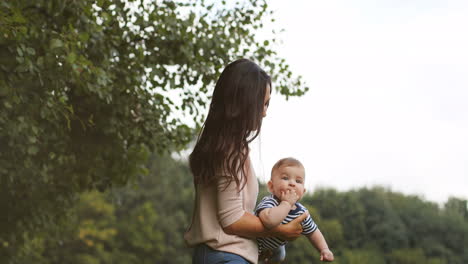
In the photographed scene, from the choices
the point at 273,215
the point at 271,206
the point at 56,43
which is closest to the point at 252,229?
the point at 273,215

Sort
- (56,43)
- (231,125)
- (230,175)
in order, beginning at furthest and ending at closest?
(56,43) < (231,125) < (230,175)

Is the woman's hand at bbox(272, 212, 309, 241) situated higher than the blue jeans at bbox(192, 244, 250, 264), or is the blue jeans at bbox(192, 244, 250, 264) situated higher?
the woman's hand at bbox(272, 212, 309, 241)

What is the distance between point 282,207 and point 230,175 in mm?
297

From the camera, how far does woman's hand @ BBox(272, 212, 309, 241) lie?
2.95 metres

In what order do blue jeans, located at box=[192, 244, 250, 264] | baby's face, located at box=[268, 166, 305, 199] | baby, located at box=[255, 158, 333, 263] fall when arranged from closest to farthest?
1. blue jeans, located at box=[192, 244, 250, 264]
2. baby, located at box=[255, 158, 333, 263]
3. baby's face, located at box=[268, 166, 305, 199]

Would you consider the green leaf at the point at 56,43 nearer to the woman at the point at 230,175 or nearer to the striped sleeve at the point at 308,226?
the woman at the point at 230,175

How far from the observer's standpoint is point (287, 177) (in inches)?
128

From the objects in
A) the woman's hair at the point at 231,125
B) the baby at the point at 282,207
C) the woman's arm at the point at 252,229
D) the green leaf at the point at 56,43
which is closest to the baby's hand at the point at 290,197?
the baby at the point at 282,207

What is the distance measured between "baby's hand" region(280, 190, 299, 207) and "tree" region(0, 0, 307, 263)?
3279 mm

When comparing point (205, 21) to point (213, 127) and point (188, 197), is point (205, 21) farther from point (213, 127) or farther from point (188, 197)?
point (188, 197)

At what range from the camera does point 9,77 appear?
5.86 meters

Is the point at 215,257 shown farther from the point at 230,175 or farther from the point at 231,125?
the point at 231,125

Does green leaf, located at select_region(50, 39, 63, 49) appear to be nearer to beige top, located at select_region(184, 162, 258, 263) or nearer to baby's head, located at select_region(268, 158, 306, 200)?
baby's head, located at select_region(268, 158, 306, 200)

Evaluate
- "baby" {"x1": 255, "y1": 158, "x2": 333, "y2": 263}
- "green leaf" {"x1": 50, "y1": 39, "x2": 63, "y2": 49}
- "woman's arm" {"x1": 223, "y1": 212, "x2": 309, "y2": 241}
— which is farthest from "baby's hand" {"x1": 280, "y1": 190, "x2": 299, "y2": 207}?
"green leaf" {"x1": 50, "y1": 39, "x2": 63, "y2": 49}
